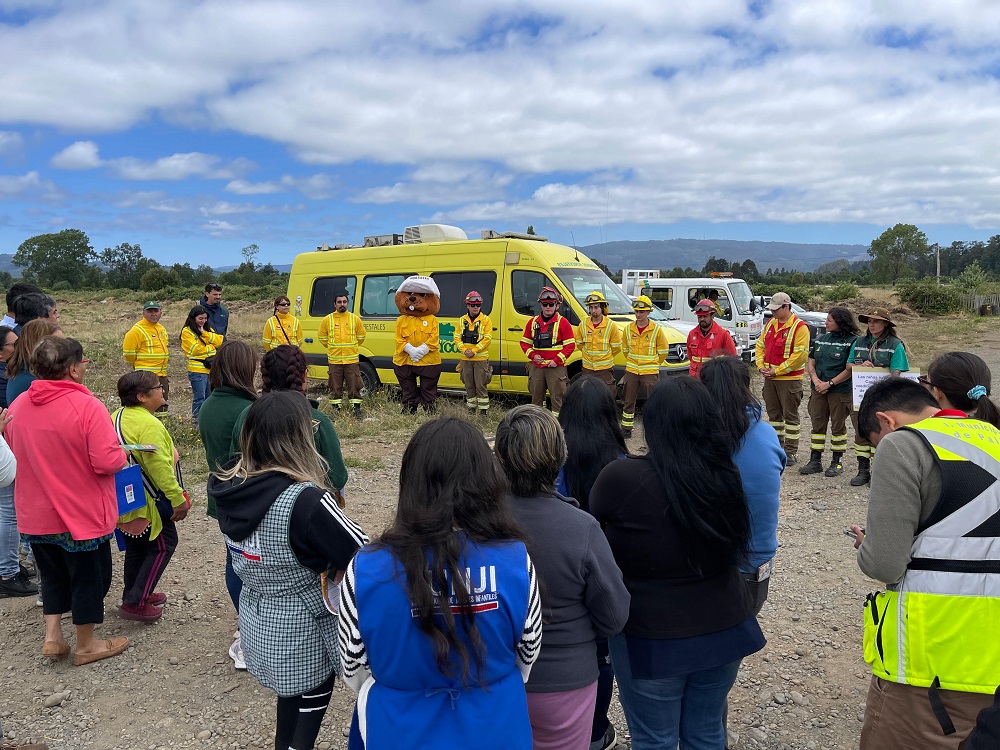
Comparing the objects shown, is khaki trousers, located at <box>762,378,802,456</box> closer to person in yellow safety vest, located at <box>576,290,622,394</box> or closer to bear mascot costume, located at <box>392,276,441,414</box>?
person in yellow safety vest, located at <box>576,290,622,394</box>

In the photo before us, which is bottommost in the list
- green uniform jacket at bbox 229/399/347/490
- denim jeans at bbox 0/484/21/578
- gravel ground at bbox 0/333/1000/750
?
gravel ground at bbox 0/333/1000/750

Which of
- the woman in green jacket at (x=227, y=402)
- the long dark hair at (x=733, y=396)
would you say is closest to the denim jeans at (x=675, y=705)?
the long dark hair at (x=733, y=396)

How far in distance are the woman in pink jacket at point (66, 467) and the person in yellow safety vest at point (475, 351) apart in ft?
19.9

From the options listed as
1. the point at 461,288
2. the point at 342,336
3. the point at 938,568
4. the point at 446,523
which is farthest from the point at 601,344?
the point at 446,523

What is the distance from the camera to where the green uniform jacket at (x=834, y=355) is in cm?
676

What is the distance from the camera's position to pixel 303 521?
7.49 feet

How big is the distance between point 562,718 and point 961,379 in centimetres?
218

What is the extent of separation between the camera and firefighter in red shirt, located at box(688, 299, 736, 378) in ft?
25.8

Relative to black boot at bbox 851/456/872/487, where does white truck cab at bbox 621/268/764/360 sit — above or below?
above

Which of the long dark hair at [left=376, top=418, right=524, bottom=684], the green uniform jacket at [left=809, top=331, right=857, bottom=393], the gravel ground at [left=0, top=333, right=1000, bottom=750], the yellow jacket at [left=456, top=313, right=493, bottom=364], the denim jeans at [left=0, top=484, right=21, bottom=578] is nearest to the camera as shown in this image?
the long dark hair at [left=376, top=418, right=524, bottom=684]

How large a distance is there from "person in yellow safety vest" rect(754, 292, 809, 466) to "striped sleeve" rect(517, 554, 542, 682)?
20.2 ft

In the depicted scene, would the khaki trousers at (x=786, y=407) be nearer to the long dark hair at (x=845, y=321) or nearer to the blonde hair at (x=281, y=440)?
the long dark hair at (x=845, y=321)

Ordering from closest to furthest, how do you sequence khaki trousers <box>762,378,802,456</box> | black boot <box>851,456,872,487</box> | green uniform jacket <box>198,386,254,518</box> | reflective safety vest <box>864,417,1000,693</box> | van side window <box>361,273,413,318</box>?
reflective safety vest <box>864,417,1000,693</box> < green uniform jacket <box>198,386,254,518</box> < black boot <box>851,456,872,487</box> < khaki trousers <box>762,378,802,456</box> < van side window <box>361,273,413,318</box>

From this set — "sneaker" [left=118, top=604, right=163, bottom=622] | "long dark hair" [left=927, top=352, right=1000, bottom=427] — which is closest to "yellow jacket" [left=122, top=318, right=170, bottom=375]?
"sneaker" [left=118, top=604, right=163, bottom=622]
